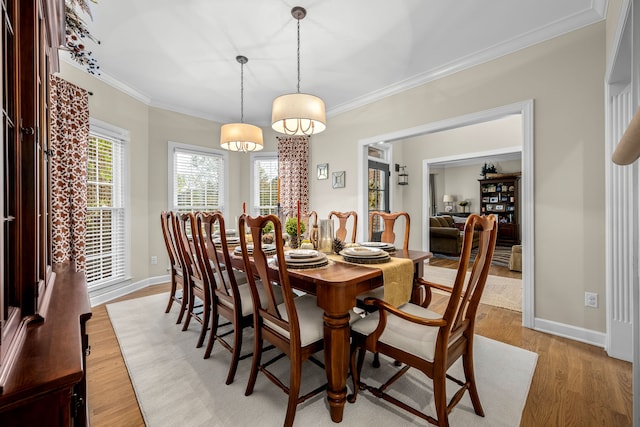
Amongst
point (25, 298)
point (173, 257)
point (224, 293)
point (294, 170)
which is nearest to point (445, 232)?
point (294, 170)

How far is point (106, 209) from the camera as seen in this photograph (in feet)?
12.0

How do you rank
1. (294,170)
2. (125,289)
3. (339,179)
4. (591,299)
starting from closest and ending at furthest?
(591,299) → (125,289) → (339,179) → (294,170)

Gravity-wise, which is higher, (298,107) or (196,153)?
(196,153)

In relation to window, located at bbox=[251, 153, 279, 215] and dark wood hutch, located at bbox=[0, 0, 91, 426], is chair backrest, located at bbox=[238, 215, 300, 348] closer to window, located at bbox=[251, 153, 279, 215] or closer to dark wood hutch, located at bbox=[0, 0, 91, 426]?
dark wood hutch, located at bbox=[0, 0, 91, 426]

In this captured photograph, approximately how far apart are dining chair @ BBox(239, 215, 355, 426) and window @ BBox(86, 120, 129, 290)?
2832 mm

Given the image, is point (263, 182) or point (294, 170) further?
point (263, 182)

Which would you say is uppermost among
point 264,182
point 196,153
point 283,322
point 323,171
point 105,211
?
point 196,153

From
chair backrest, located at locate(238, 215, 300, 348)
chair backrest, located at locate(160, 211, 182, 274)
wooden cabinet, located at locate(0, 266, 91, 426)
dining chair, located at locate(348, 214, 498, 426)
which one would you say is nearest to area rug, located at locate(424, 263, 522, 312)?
dining chair, located at locate(348, 214, 498, 426)

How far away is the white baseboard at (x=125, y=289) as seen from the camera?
11.4 feet

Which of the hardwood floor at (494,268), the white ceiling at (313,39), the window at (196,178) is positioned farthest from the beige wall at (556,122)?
the hardwood floor at (494,268)

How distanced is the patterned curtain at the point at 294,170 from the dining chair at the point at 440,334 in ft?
11.4

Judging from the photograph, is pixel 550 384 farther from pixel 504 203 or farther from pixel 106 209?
pixel 504 203

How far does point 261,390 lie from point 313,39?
2.94 meters

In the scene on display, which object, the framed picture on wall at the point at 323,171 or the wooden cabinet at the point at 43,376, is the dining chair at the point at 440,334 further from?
the framed picture on wall at the point at 323,171
